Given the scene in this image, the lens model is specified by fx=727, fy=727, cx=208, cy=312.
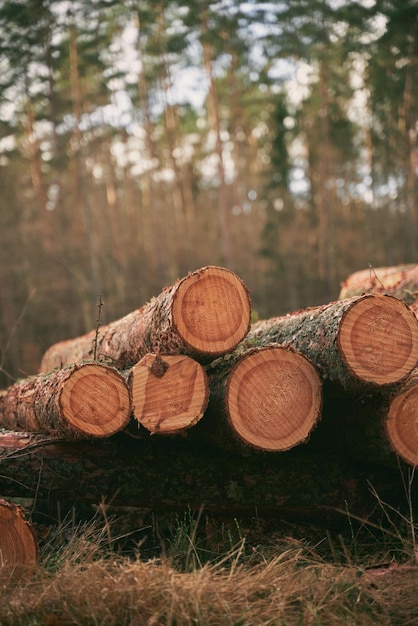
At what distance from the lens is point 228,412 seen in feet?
14.1

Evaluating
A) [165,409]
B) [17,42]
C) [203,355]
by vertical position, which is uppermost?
[17,42]

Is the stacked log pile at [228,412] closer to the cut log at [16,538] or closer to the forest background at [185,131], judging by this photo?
the cut log at [16,538]

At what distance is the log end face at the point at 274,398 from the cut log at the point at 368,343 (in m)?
0.17

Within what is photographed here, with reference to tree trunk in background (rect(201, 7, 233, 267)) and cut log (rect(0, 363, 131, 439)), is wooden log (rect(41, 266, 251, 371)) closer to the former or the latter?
cut log (rect(0, 363, 131, 439))

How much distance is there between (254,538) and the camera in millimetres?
4852

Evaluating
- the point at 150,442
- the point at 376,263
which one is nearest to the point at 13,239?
the point at 376,263

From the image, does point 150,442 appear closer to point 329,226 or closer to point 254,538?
point 254,538

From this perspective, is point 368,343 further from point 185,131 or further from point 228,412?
point 185,131

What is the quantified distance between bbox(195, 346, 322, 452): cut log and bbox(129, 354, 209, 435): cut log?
15 centimetres

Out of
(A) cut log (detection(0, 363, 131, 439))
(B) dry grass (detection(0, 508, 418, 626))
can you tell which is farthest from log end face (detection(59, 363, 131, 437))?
(B) dry grass (detection(0, 508, 418, 626))

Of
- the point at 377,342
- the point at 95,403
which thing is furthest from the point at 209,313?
the point at 377,342

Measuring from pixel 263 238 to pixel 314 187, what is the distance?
3359 mm

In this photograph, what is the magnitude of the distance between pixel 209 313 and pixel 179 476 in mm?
1141

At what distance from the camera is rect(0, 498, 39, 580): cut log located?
4.16m
